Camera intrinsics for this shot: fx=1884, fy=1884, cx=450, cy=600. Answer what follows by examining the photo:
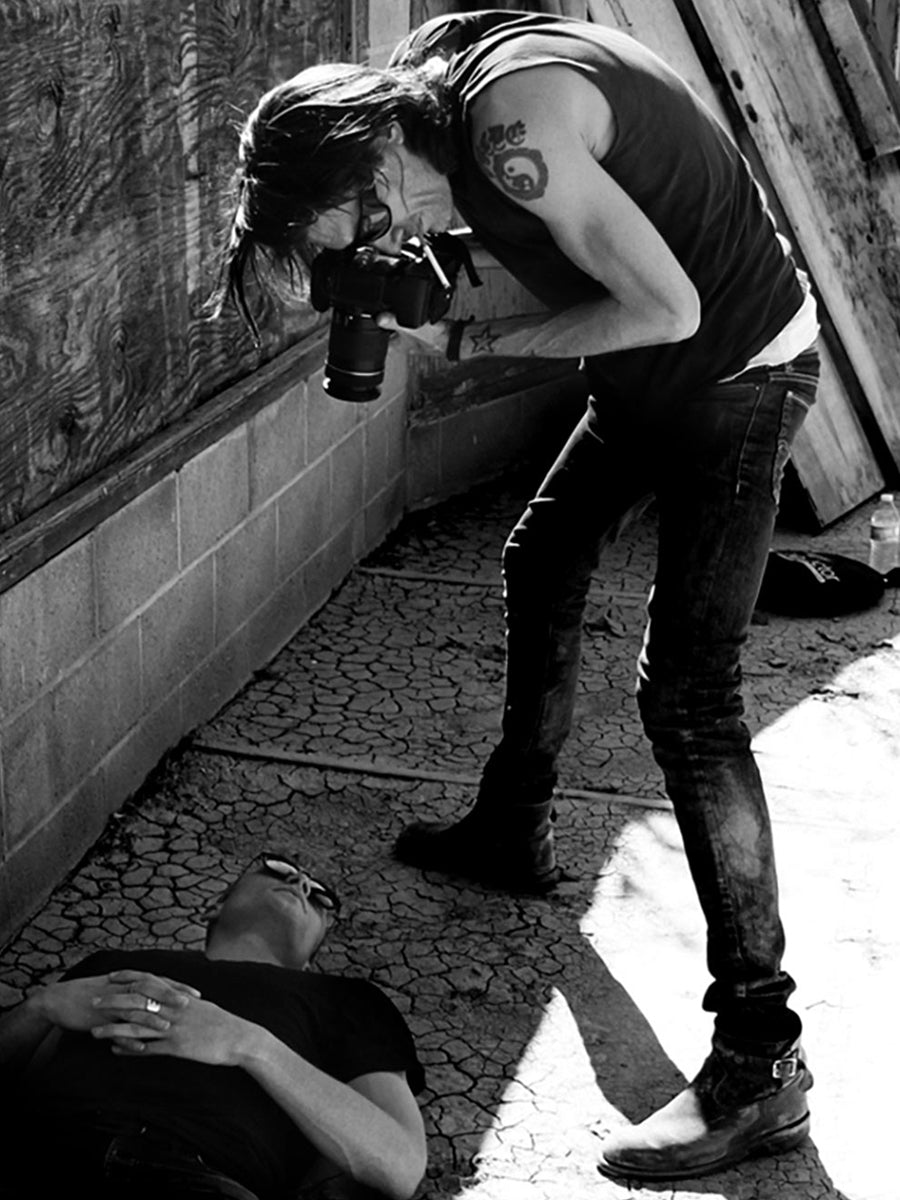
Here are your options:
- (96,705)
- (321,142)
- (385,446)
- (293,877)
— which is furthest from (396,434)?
(321,142)

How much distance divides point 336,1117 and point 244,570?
236 cm

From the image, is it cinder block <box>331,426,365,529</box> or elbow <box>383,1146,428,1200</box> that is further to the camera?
cinder block <box>331,426,365,529</box>

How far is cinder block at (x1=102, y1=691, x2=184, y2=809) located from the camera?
430 cm

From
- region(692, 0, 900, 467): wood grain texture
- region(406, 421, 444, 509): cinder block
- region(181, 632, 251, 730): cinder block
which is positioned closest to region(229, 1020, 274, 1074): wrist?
region(181, 632, 251, 730): cinder block

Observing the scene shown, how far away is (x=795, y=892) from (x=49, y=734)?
1.64m

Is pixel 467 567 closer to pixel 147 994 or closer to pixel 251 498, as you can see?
pixel 251 498

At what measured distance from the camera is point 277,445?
16.8 feet

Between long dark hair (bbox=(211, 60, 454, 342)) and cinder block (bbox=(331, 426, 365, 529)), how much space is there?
2.54 m

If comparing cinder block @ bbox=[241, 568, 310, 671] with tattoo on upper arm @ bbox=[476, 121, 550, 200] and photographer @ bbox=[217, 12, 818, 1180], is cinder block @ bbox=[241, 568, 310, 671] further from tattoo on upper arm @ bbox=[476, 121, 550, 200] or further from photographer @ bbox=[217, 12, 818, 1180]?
tattoo on upper arm @ bbox=[476, 121, 550, 200]

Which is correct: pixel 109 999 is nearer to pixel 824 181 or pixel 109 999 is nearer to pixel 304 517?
pixel 304 517

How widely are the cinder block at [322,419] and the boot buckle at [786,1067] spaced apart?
101 inches

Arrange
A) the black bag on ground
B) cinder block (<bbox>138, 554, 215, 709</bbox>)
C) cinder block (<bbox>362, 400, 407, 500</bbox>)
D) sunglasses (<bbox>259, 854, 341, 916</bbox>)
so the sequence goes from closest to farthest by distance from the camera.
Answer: sunglasses (<bbox>259, 854, 341, 916</bbox>) < cinder block (<bbox>138, 554, 215, 709</bbox>) < the black bag on ground < cinder block (<bbox>362, 400, 407, 500</bbox>)

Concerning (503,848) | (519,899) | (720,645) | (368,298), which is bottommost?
(519,899)

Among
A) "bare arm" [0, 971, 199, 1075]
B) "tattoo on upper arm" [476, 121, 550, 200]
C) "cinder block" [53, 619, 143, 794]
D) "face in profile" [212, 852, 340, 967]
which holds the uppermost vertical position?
"tattoo on upper arm" [476, 121, 550, 200]
